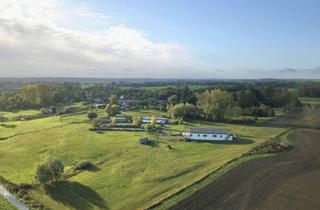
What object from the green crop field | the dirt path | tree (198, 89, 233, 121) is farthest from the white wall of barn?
tree (198, 89, 233, 121)

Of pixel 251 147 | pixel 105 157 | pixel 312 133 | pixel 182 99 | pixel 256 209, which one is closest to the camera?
pixel 256 209

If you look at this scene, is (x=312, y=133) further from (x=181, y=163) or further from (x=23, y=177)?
(x=23, y=177)

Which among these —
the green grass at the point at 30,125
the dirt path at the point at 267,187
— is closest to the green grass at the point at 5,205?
the dirt path at the point at 267,187

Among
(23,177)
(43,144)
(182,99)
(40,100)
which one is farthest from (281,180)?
(40,100)

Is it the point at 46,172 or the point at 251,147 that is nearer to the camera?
the point at 46,172

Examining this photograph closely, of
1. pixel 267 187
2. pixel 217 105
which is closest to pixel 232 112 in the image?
pixel 217 105

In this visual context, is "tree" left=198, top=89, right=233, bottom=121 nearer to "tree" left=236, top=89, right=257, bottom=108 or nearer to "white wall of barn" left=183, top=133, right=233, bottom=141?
"tree" left=236, top=89, right=257, bottom=108
